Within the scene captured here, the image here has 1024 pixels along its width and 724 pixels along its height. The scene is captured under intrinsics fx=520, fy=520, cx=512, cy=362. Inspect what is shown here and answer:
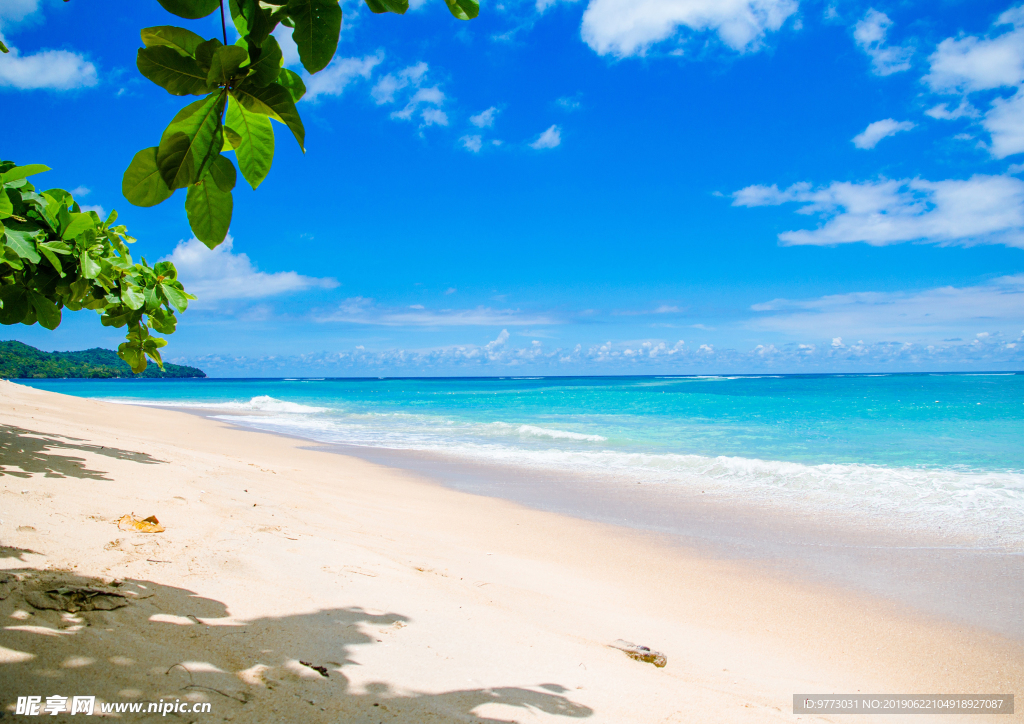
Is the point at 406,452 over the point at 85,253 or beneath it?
beneath

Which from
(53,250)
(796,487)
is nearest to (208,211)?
(53,250)

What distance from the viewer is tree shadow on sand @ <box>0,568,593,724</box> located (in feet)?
5.39

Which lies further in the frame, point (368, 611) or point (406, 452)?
point (406, 452)

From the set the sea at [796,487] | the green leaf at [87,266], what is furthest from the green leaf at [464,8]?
the sea at [796,487]

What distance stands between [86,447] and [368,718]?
640 centimetres

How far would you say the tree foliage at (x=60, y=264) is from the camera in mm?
2404

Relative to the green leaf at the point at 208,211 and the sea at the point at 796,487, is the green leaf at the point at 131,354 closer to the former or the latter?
the green leaf at the point at 208,211

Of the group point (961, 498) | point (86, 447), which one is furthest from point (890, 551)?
point (86, 447)

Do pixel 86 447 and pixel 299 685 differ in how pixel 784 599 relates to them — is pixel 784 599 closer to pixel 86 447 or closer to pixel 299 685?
pixel 299 685

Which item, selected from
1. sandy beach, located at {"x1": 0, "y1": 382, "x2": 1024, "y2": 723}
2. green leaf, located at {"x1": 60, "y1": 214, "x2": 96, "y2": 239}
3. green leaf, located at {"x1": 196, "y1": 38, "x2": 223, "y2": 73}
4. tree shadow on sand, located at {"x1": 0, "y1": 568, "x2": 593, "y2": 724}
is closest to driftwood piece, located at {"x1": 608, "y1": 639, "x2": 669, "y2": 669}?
sandy beach, located at {"x1": 0, "y1": 382, "x2": 1024, "y2": 723}

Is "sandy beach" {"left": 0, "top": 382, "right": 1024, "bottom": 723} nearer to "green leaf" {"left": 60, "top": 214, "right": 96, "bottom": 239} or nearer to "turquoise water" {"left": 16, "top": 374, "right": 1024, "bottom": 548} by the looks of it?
"green leaf" {"left": 60, "top": 214, "right": 96, "bottom": 239}

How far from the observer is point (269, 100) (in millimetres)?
812

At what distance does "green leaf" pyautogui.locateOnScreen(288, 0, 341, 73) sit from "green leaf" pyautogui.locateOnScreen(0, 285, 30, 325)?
10.1ft

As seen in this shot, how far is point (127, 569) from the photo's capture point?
261 centimetres
